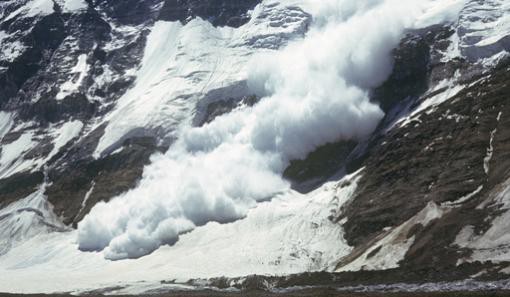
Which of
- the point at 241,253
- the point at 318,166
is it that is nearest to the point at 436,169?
the point at 318,166

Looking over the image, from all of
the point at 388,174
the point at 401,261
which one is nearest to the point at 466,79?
the point at 388,174

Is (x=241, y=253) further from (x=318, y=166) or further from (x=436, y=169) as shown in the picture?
(x=436, y=169)

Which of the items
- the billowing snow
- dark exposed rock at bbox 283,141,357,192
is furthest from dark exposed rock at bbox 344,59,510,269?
dark exposed rock at bbox 283,141,357,192

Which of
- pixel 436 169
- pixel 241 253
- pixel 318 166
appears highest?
pixel 436 169

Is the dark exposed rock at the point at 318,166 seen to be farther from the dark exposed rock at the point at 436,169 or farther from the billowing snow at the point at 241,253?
the dark exposed rock at the point at 436,169

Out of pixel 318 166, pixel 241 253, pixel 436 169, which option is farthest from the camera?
pixel 318 166

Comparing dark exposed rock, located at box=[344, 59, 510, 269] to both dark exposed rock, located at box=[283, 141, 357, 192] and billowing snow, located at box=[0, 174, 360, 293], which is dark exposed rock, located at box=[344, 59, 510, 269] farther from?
dark exposed rock, located at box=[283, 141, 357, 192]

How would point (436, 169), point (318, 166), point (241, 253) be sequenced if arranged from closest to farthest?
point (436, 169) → point (241, 253) → point (318, 166)


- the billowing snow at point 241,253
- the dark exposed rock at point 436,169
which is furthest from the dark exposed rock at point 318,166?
the dark exposed rock at point 436,169
